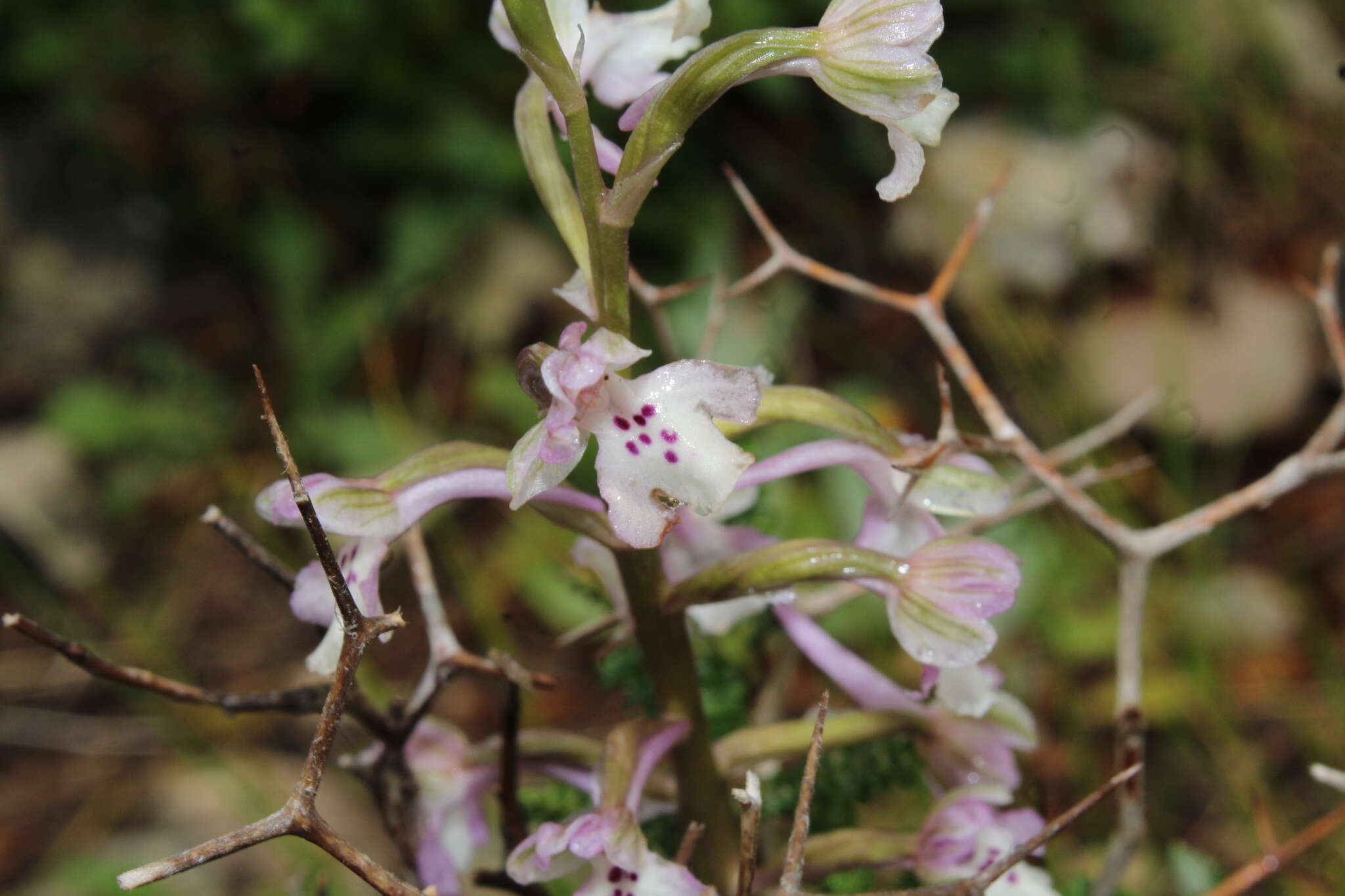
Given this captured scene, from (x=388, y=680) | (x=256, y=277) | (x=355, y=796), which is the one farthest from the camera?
(x=256, y=277)

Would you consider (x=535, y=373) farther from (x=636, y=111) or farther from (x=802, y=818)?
(x=802, y=818)

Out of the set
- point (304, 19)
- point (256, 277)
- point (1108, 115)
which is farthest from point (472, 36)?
point (1108, 115)

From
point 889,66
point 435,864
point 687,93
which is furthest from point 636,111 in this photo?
point 435,864

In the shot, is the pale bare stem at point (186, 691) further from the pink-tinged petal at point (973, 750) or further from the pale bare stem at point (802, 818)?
the pink-tinged petal at point (973, 750)

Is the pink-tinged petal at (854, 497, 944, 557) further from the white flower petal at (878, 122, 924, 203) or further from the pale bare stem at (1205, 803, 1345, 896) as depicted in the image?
the pale bare stem at (1205, 803, 1345, 896)

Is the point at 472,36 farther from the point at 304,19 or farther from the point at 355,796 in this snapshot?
the point at 355,796

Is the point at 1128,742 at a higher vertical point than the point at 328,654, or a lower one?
lower

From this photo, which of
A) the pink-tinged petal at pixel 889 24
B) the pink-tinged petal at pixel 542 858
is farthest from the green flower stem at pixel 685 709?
the pink-tinged petal at pixel 889 24
